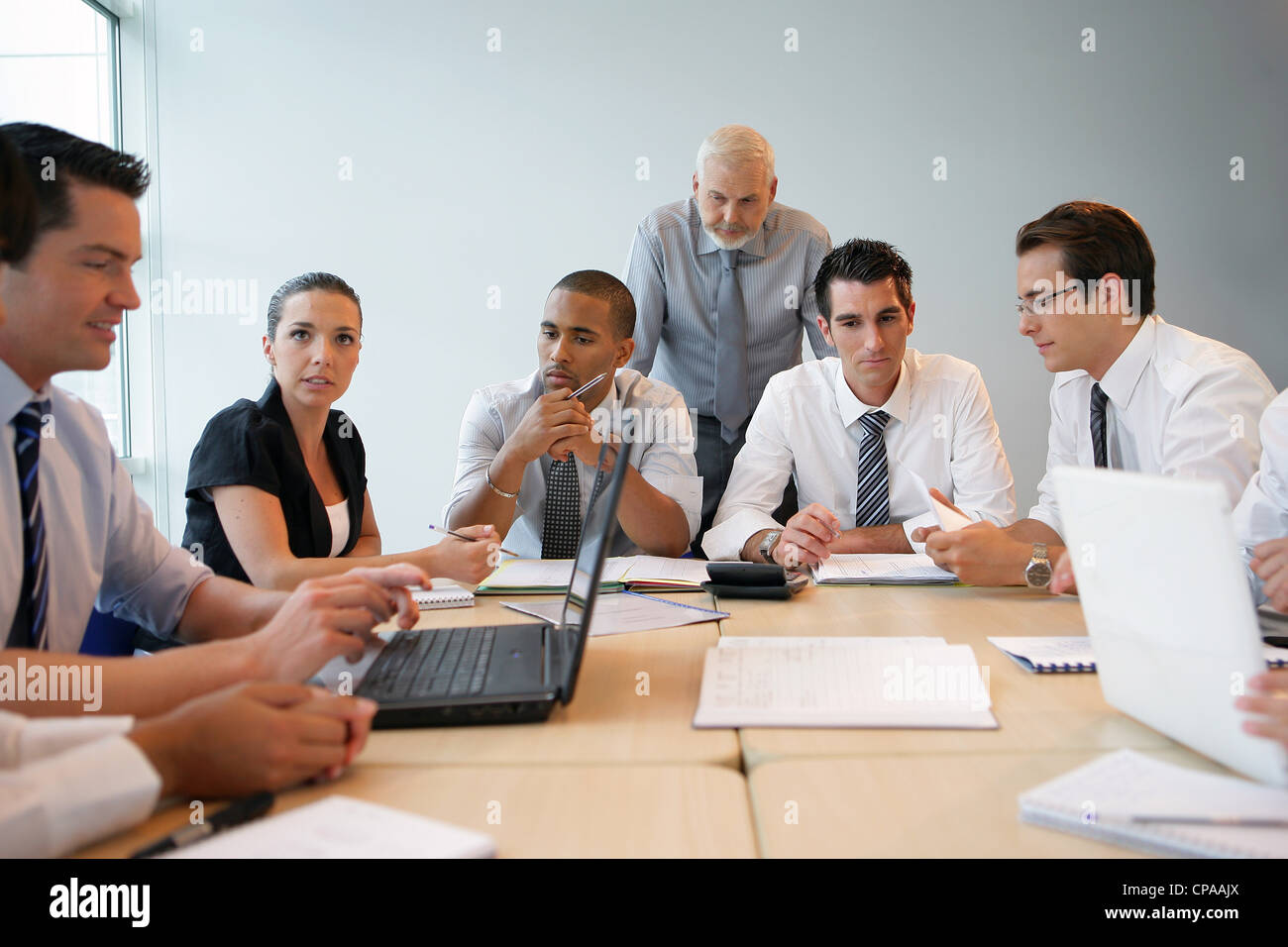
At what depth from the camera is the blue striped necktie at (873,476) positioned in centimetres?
256

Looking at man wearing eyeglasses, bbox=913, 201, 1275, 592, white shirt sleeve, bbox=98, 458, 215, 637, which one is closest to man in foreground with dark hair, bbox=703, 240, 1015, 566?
man wearing eyeglasses, bbox=913, 201, 1275, 592

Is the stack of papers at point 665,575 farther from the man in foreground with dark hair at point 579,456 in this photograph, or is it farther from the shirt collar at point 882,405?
the shirt collar at point 882,405

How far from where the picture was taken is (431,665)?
1.23 metres

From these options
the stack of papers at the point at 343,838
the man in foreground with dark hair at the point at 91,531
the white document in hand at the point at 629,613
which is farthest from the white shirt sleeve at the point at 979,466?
the stack of papers at the point at 343,838

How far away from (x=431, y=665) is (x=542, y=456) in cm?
144

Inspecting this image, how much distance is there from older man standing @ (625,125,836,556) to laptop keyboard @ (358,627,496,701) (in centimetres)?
180

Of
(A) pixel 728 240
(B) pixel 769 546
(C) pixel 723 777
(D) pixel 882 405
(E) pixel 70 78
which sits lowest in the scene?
(C) pixel 723 777

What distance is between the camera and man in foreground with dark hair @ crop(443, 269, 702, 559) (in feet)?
8.14

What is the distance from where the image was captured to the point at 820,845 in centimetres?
76

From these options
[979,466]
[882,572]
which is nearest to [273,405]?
[882,572]

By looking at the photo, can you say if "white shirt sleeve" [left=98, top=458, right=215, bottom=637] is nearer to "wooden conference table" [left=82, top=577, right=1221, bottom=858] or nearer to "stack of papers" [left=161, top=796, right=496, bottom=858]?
"wooden conference table" [left=82, top=577, right=1221, bottom=858]

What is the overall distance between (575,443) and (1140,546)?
161 cm

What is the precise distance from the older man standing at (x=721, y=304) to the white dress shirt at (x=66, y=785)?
2.41m

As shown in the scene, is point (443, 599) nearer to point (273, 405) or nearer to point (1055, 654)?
point (273, 405)
